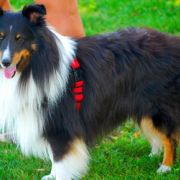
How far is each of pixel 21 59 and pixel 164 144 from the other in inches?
68.9

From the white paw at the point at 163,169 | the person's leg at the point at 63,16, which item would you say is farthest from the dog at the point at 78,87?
the person's leg at the point at 63,16

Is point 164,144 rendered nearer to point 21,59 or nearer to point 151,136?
point 151,136

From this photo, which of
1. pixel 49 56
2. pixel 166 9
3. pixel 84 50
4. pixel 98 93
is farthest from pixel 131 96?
pixel 166 9

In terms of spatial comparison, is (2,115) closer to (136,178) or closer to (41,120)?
(41,120)

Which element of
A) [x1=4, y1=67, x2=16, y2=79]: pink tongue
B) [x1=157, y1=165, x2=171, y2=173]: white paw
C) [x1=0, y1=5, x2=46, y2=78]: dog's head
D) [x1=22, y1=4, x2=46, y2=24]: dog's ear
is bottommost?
[x1=157, y1=165, x2=171, y2=173]: white paw

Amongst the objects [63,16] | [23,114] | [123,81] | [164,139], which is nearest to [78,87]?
[123,81]

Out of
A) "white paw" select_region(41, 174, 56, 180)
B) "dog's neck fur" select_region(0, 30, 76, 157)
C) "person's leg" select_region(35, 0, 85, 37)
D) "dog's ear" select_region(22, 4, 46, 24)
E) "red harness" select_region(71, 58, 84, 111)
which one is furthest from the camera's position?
"person's leg" select_region(35, 0, 85, 37)

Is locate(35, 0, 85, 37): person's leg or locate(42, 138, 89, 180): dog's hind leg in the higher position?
locate(35, 0, 85, 37): person's leg

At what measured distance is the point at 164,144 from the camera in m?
5.03

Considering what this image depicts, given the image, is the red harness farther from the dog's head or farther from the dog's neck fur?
the dog's head

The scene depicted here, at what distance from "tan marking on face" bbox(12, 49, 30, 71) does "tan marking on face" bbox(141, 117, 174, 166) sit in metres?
1.33

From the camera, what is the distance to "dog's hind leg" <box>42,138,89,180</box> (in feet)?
14.8

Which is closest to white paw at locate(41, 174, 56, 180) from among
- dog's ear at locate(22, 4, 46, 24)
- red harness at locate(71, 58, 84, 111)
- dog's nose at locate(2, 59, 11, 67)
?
red harness at locate(71, 58, 84, 111)

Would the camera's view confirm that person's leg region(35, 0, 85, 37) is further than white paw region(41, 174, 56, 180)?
Yes
